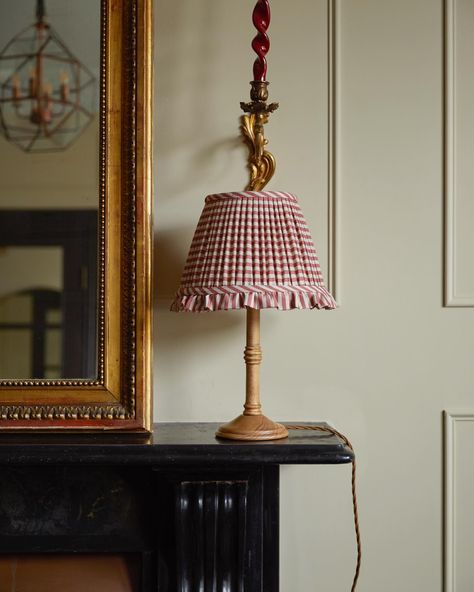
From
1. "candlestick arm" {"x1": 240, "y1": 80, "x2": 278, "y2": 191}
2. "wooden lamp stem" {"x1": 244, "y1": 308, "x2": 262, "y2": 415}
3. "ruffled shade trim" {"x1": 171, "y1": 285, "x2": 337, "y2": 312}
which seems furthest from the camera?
"candlestick arm" {"x1": 240, "y1": 80, "x2": 278, "y2": 191}

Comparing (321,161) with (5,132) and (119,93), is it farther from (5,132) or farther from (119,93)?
(5,132)

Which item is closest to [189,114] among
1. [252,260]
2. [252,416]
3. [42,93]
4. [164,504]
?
[42,93]

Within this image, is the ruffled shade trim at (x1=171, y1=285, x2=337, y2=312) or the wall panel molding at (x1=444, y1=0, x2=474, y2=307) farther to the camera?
the wall panel molding at (x1=444, y1=0, x2=474, y2=307)

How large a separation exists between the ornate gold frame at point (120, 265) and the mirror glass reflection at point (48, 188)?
0.02 m

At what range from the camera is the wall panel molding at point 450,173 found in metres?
1.38

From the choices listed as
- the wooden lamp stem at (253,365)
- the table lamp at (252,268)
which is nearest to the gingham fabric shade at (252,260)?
the table lamp at (252,268)

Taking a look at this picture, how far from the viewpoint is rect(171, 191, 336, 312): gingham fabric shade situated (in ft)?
3.64

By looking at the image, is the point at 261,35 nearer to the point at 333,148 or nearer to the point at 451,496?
the point at 333,148

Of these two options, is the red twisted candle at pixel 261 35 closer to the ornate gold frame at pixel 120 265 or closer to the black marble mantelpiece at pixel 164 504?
the ornate gold frame at pixel 120 265

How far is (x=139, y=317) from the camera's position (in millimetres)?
1260

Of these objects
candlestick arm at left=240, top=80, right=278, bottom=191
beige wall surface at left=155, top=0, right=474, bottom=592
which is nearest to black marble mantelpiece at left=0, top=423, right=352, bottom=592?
beige wall surface at left=155, top=0, right=474, bottom=592

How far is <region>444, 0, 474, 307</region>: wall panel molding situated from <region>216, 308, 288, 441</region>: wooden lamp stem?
0.38m

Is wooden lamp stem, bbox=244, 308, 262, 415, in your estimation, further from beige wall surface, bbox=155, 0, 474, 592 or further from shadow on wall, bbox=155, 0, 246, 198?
shadow on wall, bbox=155, 0, 246, 198

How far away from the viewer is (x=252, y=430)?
117cm
